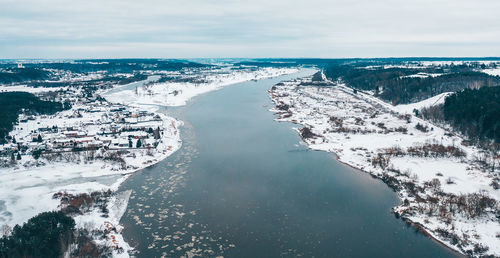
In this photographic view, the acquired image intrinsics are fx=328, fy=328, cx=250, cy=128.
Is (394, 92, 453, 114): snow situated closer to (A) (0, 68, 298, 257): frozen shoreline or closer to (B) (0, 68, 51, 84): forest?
(A) (0, 68, 298, 257): frozen shoreline

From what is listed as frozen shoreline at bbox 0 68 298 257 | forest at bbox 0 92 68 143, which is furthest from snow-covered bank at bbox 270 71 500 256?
forest at bbox 0 92 68 143

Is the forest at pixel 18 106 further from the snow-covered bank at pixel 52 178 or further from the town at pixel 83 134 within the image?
the snow-covered bank at pixel 52 178

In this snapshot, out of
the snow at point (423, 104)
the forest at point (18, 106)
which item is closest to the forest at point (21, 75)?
the forest at point (18, 106)

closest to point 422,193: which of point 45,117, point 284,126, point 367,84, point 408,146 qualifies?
point 408,146

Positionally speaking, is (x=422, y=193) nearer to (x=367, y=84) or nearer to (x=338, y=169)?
(x=338, y=169)

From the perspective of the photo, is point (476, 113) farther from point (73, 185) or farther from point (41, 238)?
point (41, 238)

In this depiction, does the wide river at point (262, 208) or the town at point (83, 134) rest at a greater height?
the town at point (83, 134)
